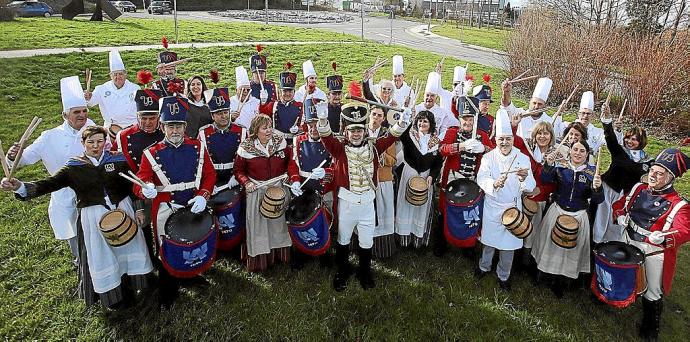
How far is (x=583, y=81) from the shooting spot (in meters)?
14.2

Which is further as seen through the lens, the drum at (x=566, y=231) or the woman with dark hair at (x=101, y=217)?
the drum at (x=566, y=231)

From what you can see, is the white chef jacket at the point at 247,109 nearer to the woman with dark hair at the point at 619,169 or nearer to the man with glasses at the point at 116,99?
the man with glasses at the point at 116,99

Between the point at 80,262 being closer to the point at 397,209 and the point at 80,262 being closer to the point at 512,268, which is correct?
the point at 397,209

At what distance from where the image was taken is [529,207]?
5.43 metres

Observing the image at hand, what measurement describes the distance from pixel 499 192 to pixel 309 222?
221 cm

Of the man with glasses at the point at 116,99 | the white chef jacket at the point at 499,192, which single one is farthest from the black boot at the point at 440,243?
the man with glasses at the point at 116,99

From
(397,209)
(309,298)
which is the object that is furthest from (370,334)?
(397,209)

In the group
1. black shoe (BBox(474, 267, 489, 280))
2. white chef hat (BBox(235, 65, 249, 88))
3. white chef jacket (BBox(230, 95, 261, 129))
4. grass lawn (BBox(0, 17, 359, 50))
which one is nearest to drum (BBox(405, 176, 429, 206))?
black shoe (BBox(474, 267, 489, 280))

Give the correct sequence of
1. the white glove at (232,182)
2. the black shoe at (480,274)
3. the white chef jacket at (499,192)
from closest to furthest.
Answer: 1. the white chef jacket at (499,192)
2. the white glove at (232,182)
3. the black shoe at (480,274)

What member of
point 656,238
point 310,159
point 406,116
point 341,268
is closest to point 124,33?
point 310,159

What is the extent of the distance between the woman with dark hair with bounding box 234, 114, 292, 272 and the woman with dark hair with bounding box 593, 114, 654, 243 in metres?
3.87

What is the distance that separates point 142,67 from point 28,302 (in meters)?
13.3

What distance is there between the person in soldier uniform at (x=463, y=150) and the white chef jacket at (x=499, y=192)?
0.93 ft

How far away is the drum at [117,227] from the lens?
4285mm
